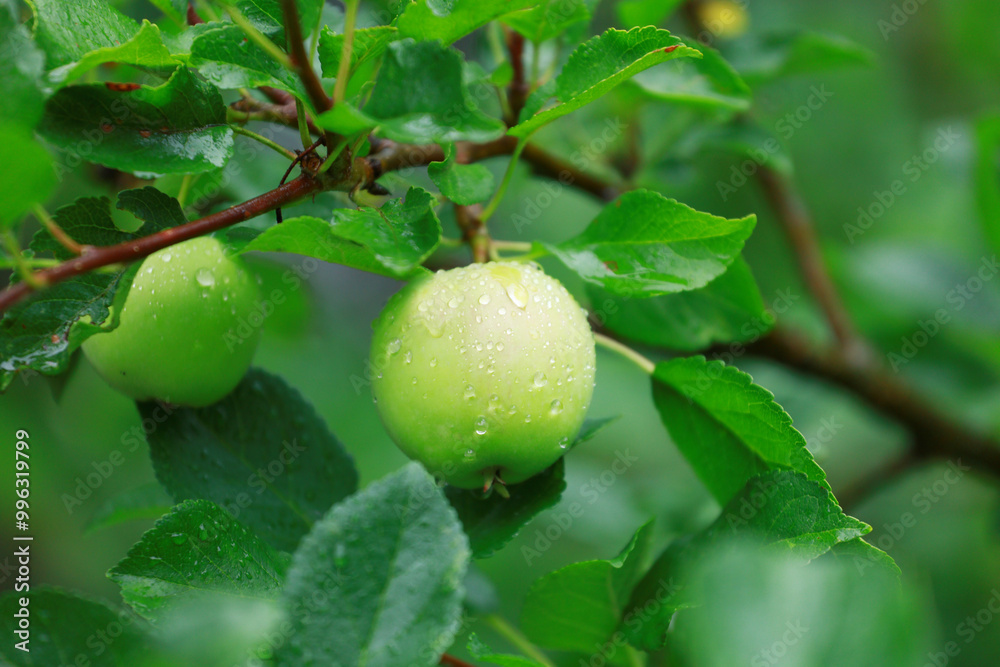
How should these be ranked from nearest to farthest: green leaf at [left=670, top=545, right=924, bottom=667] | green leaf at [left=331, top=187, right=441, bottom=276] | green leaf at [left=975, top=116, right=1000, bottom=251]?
green leaf at [left=670, top=545, right=924, bottom=667] < green leaf at [left=331, top=187, right=441, bottom=276] < green leaf at [left=975, top=116, right=1000, bottom=251]

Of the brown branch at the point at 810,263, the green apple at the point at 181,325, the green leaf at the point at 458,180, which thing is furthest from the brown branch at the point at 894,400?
the green apple at the point at 181,325

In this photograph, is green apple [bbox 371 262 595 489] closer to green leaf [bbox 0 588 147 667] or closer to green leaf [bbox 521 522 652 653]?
green leaf [bbox 521 522 652 653]

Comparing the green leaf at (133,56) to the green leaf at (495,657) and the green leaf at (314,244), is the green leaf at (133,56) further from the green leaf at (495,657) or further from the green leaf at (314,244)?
the green leaf at (495,657)

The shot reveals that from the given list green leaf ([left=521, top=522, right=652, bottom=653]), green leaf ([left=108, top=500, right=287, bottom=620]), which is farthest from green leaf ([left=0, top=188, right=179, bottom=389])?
green leaf ([left=521, top=522, right=652, bottom=653])

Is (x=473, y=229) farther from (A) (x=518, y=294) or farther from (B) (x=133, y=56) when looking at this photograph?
(B) (x=133, y=56)

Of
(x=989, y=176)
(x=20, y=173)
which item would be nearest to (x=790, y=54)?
(x=989, y=176)

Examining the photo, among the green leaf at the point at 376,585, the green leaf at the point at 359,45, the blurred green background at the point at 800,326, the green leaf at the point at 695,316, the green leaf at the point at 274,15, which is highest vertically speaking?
the green leaf at the point at 274,15
